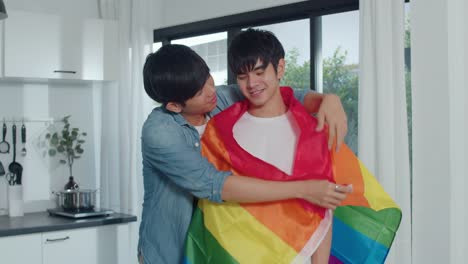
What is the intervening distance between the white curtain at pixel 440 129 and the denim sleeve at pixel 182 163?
4.07ft

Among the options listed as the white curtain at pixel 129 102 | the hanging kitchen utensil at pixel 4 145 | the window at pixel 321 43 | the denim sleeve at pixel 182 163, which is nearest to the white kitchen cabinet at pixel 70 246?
the white curtain at pixel 129 102

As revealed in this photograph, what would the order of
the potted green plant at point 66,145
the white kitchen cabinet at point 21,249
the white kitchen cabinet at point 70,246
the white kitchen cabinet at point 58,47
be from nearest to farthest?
1. the white kitchen cabinet at point 21,249
2. the white kitchen cabinet at point 70,246
3. the white kitchen cabinet at point 58,47
4. the potted green plant at point 66,145

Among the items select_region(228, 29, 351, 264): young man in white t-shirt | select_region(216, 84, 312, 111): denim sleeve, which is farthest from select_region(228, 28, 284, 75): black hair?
select_region(216, 84, 312, 111): denim sleeve

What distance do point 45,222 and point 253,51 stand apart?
248 centimetres

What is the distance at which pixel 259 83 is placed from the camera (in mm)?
1876

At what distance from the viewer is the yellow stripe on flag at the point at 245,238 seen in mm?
1801

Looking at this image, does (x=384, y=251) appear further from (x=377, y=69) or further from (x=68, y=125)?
(x=68, y=125)

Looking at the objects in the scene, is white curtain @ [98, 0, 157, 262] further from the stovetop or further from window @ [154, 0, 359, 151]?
window @ [154, 0, 359, 151]

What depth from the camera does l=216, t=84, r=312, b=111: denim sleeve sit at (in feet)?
6.96

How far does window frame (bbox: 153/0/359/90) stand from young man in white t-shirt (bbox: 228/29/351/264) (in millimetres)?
1543

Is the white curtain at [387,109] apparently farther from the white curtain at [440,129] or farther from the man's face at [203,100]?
the man's face at [203,100]

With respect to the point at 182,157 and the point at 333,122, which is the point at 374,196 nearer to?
the point at 333,122

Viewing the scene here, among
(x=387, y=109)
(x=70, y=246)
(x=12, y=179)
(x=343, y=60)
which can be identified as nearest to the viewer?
(x=387, y=109)

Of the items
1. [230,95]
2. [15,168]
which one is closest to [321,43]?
[230,95]
